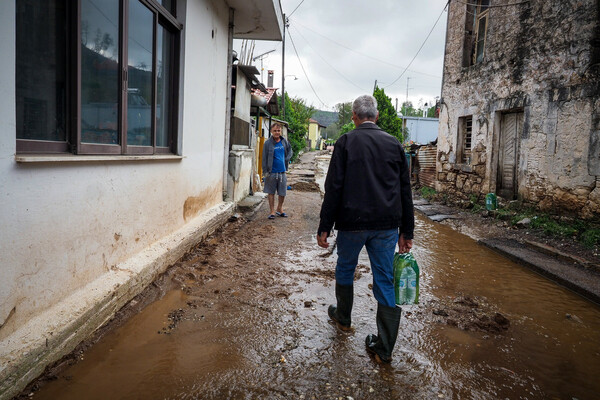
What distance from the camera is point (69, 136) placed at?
2824 mm

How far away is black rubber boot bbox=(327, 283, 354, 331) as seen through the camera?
3.09 m

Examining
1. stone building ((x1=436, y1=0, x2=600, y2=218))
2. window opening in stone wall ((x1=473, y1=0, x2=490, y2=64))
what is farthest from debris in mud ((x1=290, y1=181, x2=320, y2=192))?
window opening in stone wall ((x1=473, y1=0, x2=490, y2=64))

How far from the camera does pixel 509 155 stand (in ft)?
29.9

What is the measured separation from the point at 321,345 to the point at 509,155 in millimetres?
7979

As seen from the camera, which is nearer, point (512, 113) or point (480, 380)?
point (480, 380)

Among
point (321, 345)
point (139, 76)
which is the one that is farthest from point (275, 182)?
point (321, 345)

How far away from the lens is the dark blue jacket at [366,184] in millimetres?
2758

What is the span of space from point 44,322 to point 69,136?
125 cm

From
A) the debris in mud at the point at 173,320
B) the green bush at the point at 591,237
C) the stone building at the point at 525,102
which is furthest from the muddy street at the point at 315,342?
the stone building at the point at 525,102

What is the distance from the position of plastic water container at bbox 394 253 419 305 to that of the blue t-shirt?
464 cm

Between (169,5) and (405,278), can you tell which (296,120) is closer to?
(169,5)

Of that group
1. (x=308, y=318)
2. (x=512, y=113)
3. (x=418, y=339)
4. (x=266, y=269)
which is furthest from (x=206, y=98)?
(x=512, y=113)

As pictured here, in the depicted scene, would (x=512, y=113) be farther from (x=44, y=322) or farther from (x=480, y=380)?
(x=44, y=322)

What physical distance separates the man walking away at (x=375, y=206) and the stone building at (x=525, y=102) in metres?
5.48
